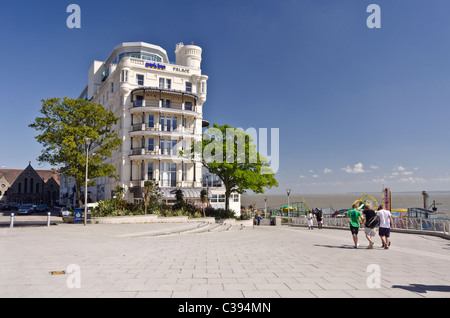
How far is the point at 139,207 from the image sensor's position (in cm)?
2631

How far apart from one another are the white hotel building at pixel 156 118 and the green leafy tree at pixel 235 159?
571 cm

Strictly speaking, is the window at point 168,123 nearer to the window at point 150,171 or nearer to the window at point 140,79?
the window at point 150,171

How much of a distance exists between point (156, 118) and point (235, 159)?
44.8 ft

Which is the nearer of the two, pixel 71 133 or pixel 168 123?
pixel 71 133

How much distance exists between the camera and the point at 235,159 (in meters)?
30.4

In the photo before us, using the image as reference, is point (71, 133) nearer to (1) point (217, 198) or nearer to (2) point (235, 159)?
(2) point (235, 159)

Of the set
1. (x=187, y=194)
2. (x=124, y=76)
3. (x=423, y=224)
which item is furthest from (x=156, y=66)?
(x=423, y=224)

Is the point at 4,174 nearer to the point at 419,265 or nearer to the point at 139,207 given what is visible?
the point at 139,207

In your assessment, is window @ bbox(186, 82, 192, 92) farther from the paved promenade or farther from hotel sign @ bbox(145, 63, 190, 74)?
the paved promenade

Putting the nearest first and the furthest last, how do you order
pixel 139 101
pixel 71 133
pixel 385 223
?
pixel 385 223 < pixel 71 133 < pixel 139 101

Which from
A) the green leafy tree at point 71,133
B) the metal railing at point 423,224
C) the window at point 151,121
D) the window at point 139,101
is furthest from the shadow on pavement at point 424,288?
the window at point 139,101

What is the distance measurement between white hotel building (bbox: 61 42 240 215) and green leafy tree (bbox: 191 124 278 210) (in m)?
5.71
